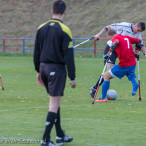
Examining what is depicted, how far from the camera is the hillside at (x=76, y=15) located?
1756 inches

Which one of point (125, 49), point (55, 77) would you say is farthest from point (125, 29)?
point (55, 77)

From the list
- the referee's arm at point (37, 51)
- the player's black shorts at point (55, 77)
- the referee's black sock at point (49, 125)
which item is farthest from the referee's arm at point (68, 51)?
the referee's black sock at point (49, 125)

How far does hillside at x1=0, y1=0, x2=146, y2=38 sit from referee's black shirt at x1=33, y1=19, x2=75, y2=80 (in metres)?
36.0

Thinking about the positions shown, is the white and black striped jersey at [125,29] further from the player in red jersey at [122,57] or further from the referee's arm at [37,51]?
the referee's arm at [37,51]

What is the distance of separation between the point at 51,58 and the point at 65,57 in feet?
0.67

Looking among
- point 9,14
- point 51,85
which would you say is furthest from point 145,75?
point 9,14

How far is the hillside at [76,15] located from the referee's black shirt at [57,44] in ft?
118

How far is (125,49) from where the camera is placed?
39.7 ft

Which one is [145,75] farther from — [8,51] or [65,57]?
[8,51]

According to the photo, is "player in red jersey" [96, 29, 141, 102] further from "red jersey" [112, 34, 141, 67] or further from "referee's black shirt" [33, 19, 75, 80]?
"referee's black shirt" [33, 19, 75, 80]

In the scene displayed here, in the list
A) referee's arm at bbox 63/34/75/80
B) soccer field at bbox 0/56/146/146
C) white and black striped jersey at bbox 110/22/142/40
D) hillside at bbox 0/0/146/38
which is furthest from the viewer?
hillside at bbox 0/0/146/38

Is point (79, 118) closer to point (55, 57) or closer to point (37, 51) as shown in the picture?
point (37, 51)

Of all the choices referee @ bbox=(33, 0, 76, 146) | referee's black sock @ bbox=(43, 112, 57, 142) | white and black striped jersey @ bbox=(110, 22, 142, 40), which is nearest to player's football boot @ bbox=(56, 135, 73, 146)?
referee @ bbox=(33, 0, 76, 146)

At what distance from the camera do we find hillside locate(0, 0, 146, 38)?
4459 centimetres
